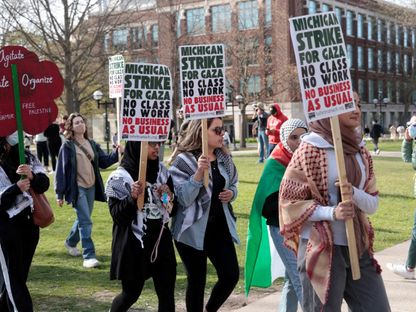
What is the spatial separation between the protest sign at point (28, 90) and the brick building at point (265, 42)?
2610cm

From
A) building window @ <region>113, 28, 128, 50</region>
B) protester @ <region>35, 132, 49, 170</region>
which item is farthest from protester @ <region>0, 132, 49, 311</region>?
building window @ <region>113, 28, 128, 50</region>

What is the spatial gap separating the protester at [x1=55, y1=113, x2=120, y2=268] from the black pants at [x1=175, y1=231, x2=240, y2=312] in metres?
2.82

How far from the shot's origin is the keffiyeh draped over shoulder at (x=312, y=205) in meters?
3.86

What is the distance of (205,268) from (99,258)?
3317 millimetres

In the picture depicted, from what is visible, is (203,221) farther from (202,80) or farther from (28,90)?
(28,90)

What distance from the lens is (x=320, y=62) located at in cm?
416

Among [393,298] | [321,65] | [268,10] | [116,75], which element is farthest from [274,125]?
[268,10]

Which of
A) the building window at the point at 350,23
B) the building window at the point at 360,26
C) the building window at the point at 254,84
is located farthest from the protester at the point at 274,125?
the building window at the point at 360,26

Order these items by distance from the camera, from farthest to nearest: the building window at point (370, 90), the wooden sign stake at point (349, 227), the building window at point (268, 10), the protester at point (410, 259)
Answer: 1. the building window at point (370, 90)
2. the building window at point (268, 10)
3. the protester at point (410, 259)
4. the wooden sign stake at point (349, 227)

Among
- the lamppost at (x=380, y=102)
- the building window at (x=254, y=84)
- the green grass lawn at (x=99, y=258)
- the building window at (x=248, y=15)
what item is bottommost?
the green grass lawn at (x=99, y=258)

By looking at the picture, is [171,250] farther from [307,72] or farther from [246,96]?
[246,96]

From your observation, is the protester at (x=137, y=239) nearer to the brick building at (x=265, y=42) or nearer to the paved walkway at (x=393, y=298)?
the paved walkway at (x=393, y=298)

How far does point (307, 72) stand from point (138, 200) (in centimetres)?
162

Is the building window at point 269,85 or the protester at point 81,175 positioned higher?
Result: the building window at point 269,85
